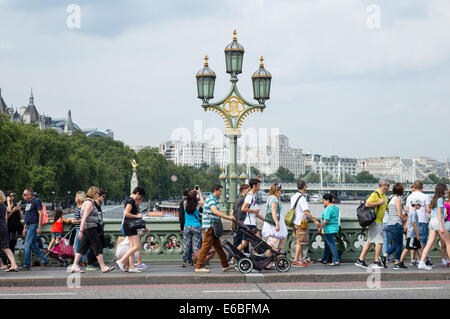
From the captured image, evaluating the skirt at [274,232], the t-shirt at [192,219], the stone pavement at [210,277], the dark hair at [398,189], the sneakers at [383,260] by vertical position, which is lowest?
the stone pavement at [210,277]

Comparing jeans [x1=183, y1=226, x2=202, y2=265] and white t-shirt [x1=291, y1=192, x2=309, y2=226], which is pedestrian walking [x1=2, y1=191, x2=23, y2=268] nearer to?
jeans [x1=183, y1=226, x2=202, y2=265]

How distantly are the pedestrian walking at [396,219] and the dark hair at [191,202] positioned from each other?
13.6 feet

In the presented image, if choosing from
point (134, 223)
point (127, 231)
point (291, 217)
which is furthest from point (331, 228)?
point (127, 231)

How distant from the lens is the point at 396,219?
45.0 ft

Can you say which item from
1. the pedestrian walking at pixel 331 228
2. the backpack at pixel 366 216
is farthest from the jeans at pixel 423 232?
the pedestrian walking at pixel 331 228

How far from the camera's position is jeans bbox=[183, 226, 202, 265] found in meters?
13.9

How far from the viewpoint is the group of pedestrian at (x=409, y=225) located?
43.8 ft

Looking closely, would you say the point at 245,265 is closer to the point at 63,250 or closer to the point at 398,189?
the point at 398,189

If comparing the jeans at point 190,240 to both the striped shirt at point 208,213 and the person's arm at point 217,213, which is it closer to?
the striped shirt at point 208,213

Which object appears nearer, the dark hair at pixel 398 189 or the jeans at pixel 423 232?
the dark hair at pixel 398 189

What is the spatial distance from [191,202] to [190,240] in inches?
38.3

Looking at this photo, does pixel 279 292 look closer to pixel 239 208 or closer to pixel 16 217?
pixel 239 208
